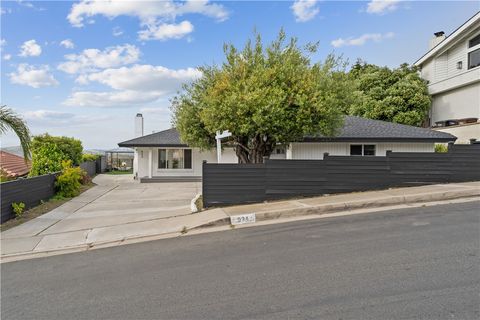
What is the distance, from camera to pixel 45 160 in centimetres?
1494

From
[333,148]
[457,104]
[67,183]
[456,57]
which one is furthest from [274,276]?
[456,57]

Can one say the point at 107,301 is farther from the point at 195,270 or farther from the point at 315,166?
the point at 315,166

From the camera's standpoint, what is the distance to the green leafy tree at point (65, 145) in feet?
52.8

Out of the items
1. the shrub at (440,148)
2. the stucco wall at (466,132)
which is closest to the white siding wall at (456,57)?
the stucco wall at (466,132)

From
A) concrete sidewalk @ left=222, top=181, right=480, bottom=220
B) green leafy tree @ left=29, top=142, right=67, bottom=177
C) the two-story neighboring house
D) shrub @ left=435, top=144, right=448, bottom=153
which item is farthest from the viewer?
the two-story neighboring house

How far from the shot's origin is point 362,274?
434 centimetres

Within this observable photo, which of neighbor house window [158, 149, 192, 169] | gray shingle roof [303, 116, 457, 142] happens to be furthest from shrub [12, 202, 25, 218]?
gray shingle roof [303, 116, 457, 142]

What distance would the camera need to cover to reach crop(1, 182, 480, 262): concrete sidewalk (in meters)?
7.36

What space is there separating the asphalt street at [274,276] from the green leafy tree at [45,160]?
9.92m

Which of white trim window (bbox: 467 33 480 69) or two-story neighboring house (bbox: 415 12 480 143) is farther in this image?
white trim window (bbox: 467 33 480 69)

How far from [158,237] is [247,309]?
438cm

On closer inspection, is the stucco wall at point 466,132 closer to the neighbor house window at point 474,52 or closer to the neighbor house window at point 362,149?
the neighbor house window at point 474,52

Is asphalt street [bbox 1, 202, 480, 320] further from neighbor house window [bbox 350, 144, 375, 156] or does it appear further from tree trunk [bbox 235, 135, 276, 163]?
neighbor house window [bbox 350, 144, 375, 156]

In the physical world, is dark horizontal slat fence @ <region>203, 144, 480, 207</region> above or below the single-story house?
below
